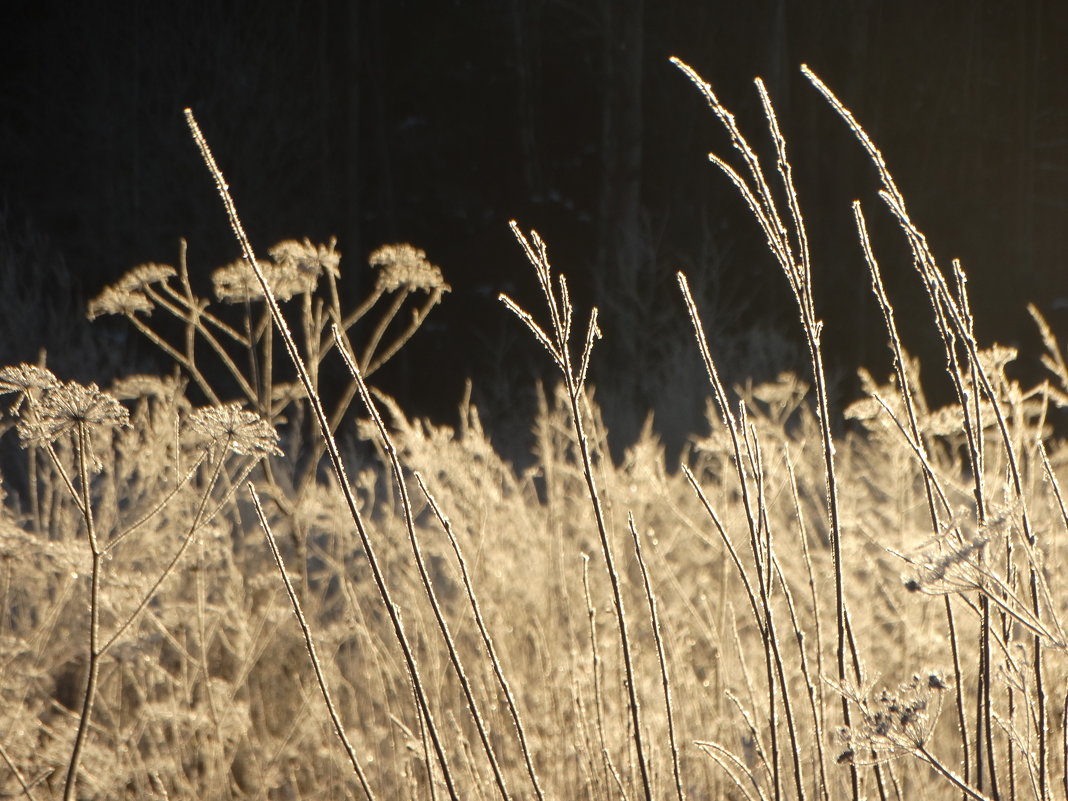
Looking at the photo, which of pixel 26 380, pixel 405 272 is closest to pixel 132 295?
pixel 405 272

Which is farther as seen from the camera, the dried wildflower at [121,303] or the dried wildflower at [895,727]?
the dried wildflower at [121,303]

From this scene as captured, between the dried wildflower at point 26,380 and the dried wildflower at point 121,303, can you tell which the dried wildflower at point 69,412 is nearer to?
the dried wildflower at point 26,380

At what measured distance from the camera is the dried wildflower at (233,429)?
1.40 m

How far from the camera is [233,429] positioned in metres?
1.41

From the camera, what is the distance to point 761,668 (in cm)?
327

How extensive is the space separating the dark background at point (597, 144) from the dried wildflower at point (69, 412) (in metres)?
11.6

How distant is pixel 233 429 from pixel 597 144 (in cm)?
1302

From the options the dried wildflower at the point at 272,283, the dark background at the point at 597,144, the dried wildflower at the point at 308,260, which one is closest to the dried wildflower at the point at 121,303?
the dried wildflower at the point at 272,283

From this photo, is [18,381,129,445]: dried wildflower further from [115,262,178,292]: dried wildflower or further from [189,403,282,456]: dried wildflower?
[115,262,178,292]: dried wildflower

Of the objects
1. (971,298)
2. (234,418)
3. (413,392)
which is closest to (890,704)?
(234,418)

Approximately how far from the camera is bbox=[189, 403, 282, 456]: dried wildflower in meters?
1.40

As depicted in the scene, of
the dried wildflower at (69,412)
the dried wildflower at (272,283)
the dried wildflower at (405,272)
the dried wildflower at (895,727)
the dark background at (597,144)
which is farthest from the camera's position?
the dark background at (597,144)

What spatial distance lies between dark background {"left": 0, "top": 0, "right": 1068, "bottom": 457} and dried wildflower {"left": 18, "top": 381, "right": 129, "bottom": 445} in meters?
11.6

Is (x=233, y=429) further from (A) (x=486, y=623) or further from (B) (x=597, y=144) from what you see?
(B) (x=597, y=144)
